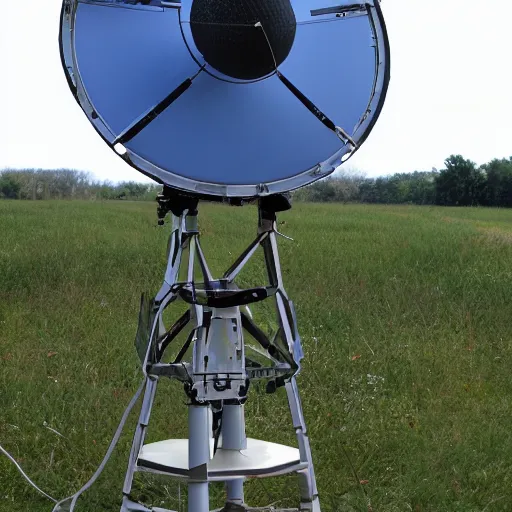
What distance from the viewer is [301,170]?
207cm

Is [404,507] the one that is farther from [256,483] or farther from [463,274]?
[463,274]

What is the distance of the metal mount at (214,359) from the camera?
6.82 ft

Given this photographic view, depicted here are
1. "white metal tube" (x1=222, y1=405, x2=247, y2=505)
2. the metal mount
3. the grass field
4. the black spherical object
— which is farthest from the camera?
the grass field

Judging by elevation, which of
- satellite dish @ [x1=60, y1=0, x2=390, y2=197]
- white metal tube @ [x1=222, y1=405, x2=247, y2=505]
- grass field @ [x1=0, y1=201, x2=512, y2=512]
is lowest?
grass field @ [x1=0, y1=201, x2=512, y2=512]

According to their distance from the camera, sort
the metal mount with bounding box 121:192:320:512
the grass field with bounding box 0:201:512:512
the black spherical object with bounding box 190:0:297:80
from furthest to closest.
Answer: the grass field with bounding box 0:201:512:512 < the metal mount with bounding box 121:192:320:512 < the black spherical object with bounding box 190:0:297:80

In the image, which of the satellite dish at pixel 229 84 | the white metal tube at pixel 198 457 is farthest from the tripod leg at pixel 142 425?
the satellite dish at pixel 229 84

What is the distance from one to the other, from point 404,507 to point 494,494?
1.19 feet

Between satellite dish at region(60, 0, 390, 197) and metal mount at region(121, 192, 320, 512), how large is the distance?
0.14 metres

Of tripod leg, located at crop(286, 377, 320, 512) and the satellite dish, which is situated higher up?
the satellite dish

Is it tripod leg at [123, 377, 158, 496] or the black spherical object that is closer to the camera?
the black spherical object

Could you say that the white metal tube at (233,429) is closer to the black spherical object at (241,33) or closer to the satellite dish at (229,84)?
the satellite dish at (229,84)

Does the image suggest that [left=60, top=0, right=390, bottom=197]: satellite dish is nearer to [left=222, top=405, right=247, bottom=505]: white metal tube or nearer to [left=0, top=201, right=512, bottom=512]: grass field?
[left=0, top=201, right=512, bottom=512]: grass field

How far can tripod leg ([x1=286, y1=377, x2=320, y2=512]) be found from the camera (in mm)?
2170

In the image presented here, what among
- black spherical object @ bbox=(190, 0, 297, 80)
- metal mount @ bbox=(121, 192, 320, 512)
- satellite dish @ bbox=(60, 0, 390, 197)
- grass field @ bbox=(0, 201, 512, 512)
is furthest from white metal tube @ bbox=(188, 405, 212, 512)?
black spherical object @ bbox=(190, 0, 297, 80)
